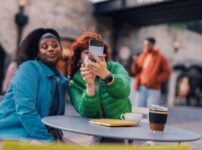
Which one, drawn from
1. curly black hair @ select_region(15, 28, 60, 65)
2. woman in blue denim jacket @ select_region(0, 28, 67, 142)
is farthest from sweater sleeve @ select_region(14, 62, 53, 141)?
curly black hair @ select_region(15, 28, 60, 65)

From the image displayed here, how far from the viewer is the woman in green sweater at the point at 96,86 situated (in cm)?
230

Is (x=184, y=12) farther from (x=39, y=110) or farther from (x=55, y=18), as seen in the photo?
(x=39, y=110)

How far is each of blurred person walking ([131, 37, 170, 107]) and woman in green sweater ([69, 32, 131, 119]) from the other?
3.80 metres

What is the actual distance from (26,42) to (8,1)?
838 cm

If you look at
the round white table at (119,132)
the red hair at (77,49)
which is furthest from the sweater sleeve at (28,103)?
the red hair at (77,49)

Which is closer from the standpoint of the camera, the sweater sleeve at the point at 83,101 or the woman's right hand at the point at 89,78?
the woman's right hand at the point at 89,78

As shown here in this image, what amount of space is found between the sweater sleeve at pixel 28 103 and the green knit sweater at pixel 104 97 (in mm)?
300

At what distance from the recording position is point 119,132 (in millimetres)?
1978

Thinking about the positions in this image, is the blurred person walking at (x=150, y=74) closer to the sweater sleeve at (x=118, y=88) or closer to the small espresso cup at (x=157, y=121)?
the sweater sleeve at (x=118, y=88)

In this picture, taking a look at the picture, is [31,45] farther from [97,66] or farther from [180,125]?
[180,125]

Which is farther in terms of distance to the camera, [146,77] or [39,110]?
[146,77]

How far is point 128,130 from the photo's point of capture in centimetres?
208

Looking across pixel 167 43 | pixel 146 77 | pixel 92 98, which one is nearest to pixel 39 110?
pixel 92 98

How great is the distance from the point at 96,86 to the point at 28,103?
0.47 meters
